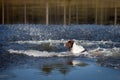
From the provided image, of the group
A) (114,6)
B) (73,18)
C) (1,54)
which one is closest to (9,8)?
(73,18)

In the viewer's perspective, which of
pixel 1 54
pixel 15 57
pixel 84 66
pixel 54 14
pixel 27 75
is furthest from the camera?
pixel 54 14

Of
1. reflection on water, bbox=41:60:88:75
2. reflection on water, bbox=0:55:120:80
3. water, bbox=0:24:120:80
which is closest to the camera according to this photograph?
reflection on water, bbox=0:55:120:80

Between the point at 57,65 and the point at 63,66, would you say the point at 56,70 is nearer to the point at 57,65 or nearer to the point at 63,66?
the point at 63,66

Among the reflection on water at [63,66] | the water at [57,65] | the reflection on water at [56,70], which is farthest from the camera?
the reflection on water at [63,66]

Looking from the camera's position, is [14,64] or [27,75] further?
[14,64]

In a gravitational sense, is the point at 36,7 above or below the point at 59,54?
above

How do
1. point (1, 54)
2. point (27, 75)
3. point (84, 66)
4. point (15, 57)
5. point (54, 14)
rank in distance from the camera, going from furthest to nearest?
point (54, 14)
point (1, 54)
point (15, 57)
point (84, 66)
point (27, 75)

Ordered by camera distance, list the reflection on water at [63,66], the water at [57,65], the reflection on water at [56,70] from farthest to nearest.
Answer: the reflection on water at [63,66] < the water at [57,65] < the reflection on water at [56,70]

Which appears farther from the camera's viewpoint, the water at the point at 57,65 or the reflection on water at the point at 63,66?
the reflection on water at the point at 63,66

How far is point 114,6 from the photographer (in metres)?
59.5

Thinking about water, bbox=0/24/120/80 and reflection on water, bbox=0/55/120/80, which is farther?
water, bbox=0/24/120/80

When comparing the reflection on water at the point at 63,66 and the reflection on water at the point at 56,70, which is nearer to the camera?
the reflection on water at the point at 56,70

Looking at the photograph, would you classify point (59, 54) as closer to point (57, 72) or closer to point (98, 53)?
point (98, 53)

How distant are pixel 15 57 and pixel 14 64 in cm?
289
